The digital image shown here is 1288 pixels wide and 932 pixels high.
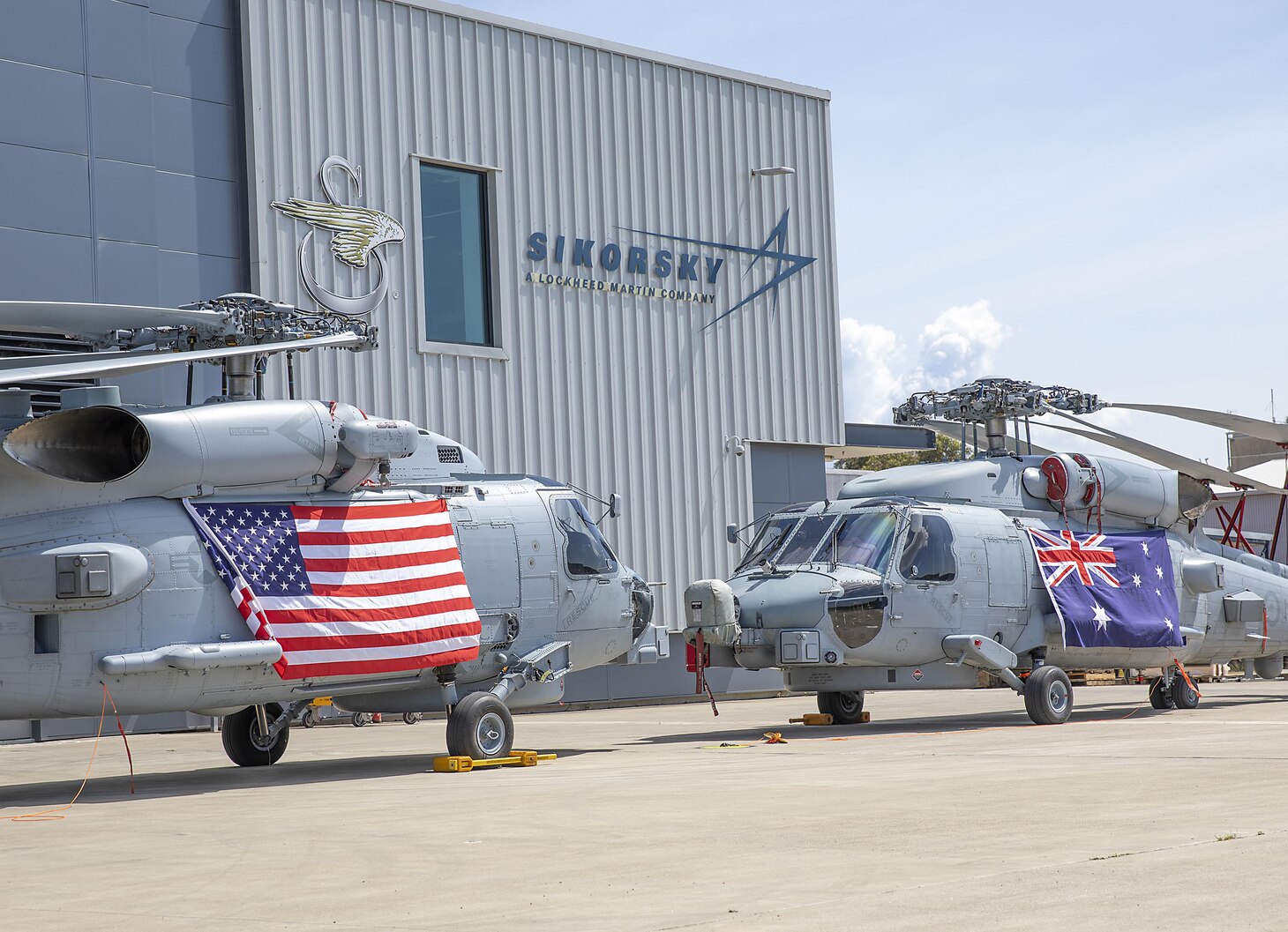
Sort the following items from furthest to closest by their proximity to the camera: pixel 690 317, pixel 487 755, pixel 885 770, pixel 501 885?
pixel 690 317
pixel 487 755
pixel 885 770
pixel 501 885

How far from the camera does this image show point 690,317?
93.9 ft

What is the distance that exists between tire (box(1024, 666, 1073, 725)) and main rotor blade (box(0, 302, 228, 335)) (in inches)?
401

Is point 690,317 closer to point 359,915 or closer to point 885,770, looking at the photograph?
point 885,770

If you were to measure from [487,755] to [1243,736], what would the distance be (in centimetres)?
720

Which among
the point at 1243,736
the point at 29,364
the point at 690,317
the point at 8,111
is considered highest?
the point at 8,111

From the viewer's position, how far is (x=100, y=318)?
39.7 ft

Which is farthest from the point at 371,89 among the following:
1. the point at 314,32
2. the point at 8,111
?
the point at 8,111

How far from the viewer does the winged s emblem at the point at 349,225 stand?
23516 mm

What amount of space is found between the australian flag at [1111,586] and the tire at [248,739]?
917cm

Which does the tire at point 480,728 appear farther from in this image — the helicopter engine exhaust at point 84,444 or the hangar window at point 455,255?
the hangar window at point 455,255

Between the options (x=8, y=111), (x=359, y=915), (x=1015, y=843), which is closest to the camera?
(x=359, y=915)

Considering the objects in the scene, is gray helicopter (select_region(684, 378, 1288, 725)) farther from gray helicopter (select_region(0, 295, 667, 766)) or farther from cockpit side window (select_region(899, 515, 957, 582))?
gray helicopter (select_region(0, 295, 667, 766))

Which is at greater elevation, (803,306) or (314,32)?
(314,32)

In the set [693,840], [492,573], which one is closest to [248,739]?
[492,573]
